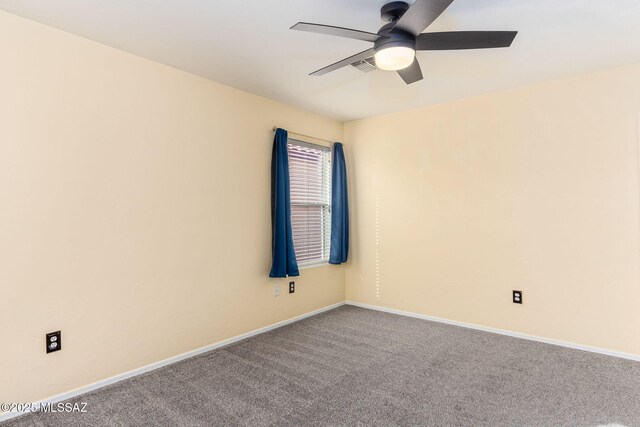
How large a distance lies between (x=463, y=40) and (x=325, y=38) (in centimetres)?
90

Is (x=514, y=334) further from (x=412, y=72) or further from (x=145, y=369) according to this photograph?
(x=145, y=369)

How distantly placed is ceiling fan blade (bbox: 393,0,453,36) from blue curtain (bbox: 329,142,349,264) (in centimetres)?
254

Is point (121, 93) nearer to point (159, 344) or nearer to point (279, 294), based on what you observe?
point (159, 344)

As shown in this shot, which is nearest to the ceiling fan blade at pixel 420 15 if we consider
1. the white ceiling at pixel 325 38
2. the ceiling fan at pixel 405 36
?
the ceiling fan at pixel 405 36

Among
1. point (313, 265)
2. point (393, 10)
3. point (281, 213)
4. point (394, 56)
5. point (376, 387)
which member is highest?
point (393, 10)

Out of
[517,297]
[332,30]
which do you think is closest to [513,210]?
[517,297]

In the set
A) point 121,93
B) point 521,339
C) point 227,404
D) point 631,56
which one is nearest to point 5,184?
point 121,93

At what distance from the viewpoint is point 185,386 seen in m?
2.46

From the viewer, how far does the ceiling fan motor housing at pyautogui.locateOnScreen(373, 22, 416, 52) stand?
185 centimetres

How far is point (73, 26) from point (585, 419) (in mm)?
3823

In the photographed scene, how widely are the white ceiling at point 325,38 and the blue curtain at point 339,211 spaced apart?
1079 mm

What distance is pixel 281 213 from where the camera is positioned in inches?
141

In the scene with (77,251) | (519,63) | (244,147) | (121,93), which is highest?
(519,63)

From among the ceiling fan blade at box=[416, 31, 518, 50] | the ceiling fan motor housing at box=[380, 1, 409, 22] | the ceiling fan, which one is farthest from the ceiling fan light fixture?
the ceiling fan motor housing at box=[380, 1, 409, 22]
